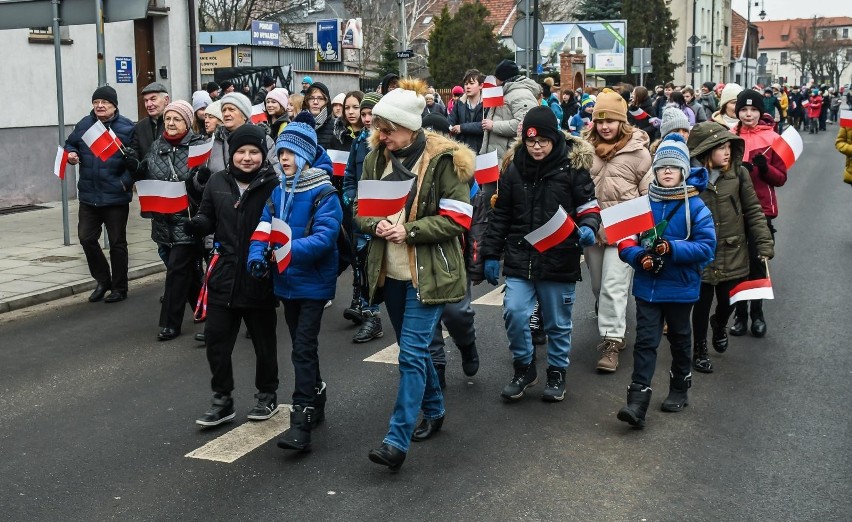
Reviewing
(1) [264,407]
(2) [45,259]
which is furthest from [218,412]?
(2) [45,259]

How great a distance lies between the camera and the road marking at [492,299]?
994cm

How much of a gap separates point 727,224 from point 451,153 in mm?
2697

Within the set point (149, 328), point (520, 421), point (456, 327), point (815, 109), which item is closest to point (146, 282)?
point (149, 328)

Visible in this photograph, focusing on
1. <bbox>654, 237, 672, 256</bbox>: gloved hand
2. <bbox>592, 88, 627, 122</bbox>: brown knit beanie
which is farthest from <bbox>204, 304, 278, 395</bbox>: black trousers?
<bbox>592, 88, 627, 122</bbox>: brown knit beanie

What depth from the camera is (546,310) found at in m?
6.57

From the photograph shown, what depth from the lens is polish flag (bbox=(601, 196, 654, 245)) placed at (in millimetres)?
5961

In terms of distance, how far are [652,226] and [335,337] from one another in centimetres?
344

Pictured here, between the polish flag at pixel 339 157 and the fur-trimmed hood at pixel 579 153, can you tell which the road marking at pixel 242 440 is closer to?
the fur-trimmed hood at pixel 579 153

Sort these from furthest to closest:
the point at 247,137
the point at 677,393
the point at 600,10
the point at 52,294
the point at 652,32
A: the point at 652,32 → the point at 600,10 → the point at 52,294 → the point at 677,393 → the point at 247,137

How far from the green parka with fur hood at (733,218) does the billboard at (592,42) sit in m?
45.9

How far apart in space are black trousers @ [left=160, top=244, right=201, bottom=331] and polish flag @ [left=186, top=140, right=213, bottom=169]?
78 centimetres

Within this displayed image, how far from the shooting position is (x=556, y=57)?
53.2 m

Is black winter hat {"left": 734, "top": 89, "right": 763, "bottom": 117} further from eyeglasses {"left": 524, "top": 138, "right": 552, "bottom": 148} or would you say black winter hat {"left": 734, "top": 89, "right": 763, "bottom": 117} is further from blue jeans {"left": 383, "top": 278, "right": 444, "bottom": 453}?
blue jeans {"left": 383, "top": 278, "right": 444, "bottom": 453}

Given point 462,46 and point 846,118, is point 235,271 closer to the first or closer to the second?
point 846,118
